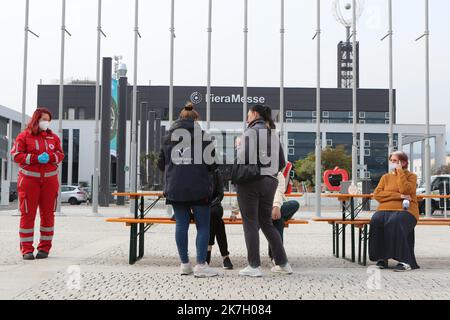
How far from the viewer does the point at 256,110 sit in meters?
6.44

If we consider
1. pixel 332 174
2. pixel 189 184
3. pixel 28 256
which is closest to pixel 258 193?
pixel 189 184

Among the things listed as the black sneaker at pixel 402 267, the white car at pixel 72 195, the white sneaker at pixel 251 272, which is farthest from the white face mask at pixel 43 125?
the white car at pixel 72 195

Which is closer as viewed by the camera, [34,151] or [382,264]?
[382,264]

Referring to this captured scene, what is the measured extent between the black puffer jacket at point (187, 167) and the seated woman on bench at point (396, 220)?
2.18 m

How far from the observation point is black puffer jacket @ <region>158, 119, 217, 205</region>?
19.8 feet

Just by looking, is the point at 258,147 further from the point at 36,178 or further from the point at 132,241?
the point at 36,178

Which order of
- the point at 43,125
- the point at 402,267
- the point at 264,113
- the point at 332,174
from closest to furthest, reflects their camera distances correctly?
1. the point at 264,113
2. the point at 402,267
3. the point at 43,125
4. the point at 332,174

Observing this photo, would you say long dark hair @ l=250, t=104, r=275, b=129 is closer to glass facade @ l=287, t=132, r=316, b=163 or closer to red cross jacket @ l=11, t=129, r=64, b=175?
red cross jacket @ l=11, t=129, r=64, b=175

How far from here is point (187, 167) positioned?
6090mm

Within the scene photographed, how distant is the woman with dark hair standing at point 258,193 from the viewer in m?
6.13

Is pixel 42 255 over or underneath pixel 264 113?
underneath

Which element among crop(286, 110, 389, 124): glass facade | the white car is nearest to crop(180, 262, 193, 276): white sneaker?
the white car

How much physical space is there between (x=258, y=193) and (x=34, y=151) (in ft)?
9.90
